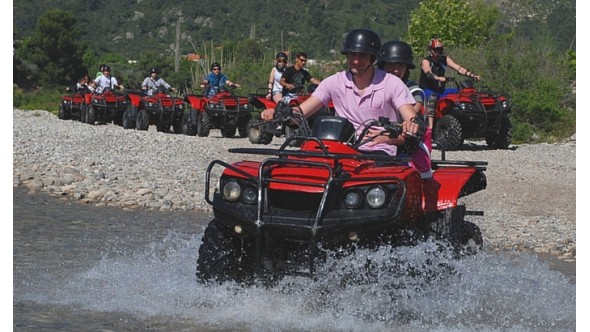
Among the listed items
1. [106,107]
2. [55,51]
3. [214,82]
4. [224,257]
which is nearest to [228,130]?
[214,82]

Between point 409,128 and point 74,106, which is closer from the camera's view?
point 409,128

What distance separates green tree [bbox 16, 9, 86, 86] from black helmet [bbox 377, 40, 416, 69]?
6603 cm

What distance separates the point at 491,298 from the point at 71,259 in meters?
3.75

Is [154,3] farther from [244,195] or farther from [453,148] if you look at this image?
[244,195]

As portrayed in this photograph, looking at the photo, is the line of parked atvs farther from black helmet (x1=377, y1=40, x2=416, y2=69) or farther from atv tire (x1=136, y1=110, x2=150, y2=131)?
black helmet (x1=377, y1=40, x2=416, y2=69)

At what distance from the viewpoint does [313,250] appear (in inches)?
290

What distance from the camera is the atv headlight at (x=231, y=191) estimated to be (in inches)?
305

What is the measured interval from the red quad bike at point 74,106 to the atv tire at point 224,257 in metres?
25.4

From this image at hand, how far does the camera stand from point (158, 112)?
91.2 ft

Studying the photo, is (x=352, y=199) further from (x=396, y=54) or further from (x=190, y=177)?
(x=190, y=177)

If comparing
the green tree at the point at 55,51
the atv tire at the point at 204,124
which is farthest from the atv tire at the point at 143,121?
the green tree at the point at 55,51

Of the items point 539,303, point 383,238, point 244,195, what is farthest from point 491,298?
point 244,195

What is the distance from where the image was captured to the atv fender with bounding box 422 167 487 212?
326 inches

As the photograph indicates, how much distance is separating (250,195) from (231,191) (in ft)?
0.49
